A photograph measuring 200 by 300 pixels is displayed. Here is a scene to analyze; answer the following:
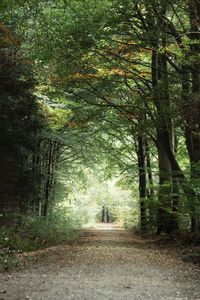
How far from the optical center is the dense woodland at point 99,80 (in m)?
10.8

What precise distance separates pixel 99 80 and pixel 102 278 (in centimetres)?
962

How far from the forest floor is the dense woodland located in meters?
2.56

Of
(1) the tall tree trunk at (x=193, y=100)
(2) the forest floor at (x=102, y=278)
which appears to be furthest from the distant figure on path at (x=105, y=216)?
(2) the forest floor at (x=102, y=278)

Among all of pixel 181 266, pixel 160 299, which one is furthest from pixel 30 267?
pixel 160 299

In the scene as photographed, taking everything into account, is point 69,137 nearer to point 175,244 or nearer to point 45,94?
point 45,94

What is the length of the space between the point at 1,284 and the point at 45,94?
10834 millimetres

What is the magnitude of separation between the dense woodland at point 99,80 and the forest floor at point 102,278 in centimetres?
256

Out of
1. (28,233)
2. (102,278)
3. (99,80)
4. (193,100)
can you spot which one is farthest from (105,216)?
(102,278)

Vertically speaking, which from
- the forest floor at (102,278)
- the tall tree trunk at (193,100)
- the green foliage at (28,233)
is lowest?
the forest floor at (102,278)

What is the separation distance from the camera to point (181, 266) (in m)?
8.86

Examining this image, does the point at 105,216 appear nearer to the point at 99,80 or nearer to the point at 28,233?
the point at 28,233

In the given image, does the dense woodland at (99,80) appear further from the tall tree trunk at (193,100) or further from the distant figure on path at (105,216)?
the distant figure on path at (105,216)

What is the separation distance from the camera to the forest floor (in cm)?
573

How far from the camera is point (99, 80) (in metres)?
15.4
